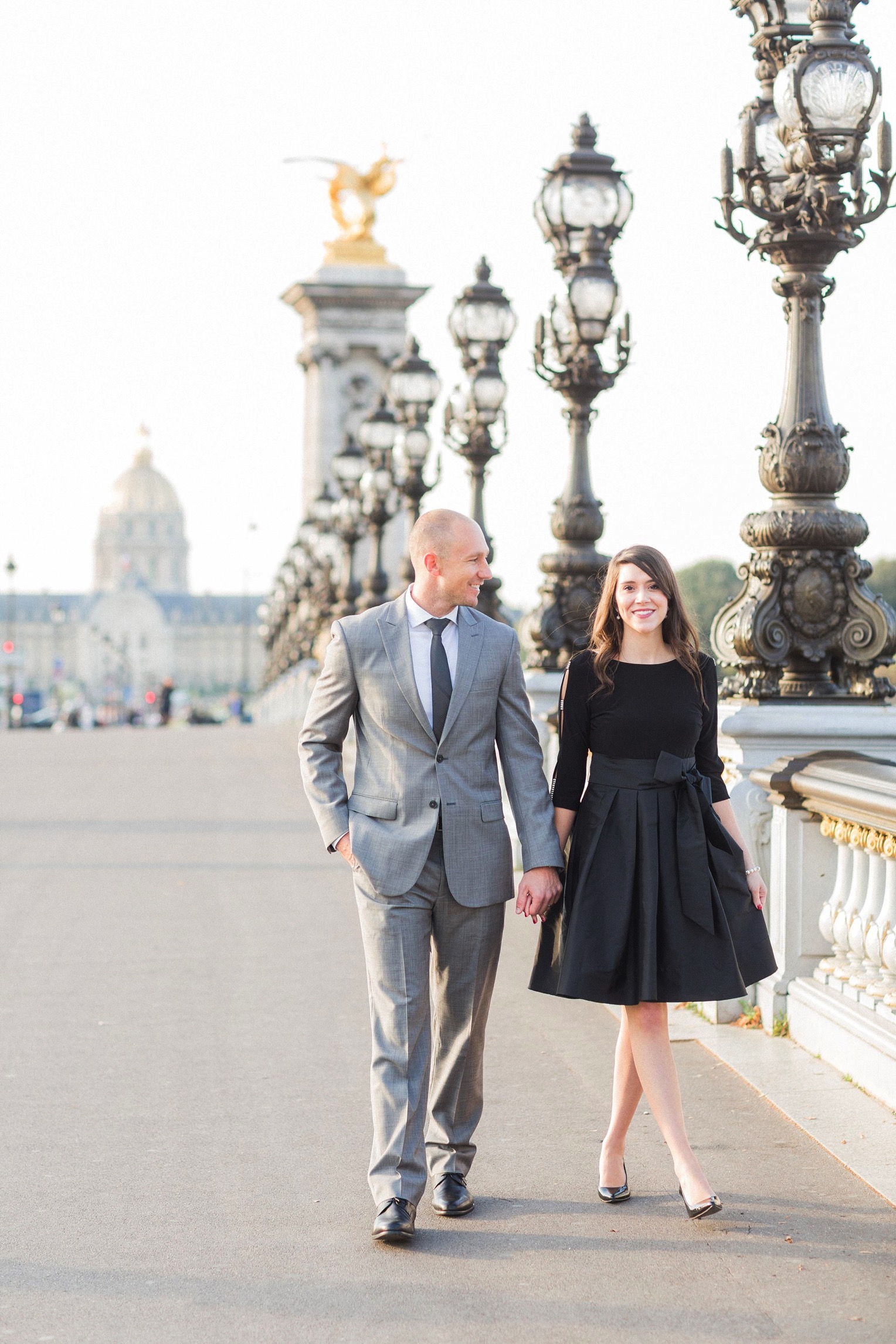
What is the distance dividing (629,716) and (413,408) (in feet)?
49.7

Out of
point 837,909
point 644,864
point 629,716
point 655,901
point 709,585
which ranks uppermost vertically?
point 709,585

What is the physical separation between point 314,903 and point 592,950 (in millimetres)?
6451

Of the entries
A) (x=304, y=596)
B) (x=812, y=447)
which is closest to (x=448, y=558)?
(x=812, y=447)

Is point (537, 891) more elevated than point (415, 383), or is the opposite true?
point (415, 383)

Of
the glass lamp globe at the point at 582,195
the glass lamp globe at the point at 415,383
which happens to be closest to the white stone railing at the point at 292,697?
the glass lamp globe at the point at 415,383

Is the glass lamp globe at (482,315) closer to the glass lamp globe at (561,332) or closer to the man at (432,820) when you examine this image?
the glass lamp globe at (561,332)

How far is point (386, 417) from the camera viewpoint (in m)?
23.3

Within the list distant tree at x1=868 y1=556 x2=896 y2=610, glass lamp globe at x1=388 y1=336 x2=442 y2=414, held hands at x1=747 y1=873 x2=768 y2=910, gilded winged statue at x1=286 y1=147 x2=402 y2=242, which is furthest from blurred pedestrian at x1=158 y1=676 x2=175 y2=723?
held hands at x1=747 y1=873 x2=768 y2=910

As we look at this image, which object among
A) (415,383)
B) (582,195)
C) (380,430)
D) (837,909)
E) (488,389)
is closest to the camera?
(837,909)

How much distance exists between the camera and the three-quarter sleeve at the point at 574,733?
5.24 metres

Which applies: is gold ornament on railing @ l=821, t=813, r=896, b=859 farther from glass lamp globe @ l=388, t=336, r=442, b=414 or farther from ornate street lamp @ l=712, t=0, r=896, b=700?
glass lamp globe @ l=388, t=336, r=442, b=414

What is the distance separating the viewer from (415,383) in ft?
64.8

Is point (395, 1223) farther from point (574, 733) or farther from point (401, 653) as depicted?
point (401, 653)

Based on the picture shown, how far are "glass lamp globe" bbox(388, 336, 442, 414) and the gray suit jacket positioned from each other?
48.2 feet
